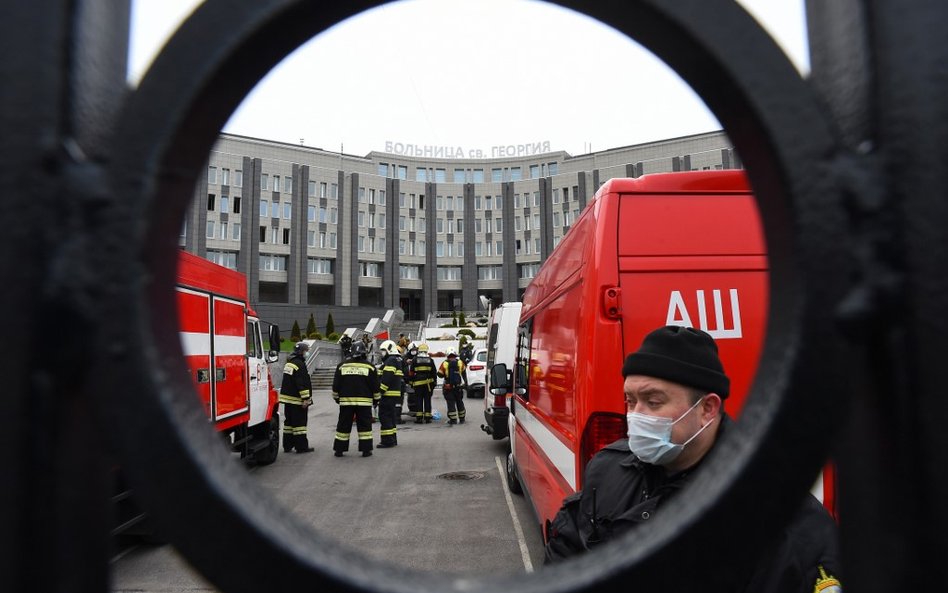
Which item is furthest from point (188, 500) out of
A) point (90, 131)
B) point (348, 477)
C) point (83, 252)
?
point (348, 477)

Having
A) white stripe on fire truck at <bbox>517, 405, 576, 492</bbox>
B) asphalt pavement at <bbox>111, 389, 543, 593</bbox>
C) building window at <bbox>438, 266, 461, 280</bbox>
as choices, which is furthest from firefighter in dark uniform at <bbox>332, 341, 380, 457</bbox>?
building window at <bbox>438, 266, 461, 280</bbox>

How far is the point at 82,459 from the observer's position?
0.54 metres

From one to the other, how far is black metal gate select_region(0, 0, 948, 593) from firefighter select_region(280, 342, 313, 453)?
10029 millimetres

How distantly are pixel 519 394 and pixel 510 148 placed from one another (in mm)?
→ 54884

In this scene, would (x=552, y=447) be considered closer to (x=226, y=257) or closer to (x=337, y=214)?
(x=226, y=257)

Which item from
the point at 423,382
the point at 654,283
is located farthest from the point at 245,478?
the point at 423,382

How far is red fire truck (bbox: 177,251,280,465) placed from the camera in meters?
7.00

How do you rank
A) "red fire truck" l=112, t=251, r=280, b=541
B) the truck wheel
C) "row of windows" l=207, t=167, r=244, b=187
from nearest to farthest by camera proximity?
"red fire truck" l=112, t=251, r=280, b=541 < the truck wheel < "row of windows" l=207, t=167, r=244, b=187

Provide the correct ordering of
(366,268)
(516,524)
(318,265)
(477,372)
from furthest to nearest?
1. (366,268)
2. (318,265)
3. (477,372)
4. (516,524)

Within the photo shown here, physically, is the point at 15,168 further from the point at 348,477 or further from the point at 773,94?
the point at 348,477

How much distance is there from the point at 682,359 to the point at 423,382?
514 inches

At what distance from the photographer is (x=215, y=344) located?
7.53 meters

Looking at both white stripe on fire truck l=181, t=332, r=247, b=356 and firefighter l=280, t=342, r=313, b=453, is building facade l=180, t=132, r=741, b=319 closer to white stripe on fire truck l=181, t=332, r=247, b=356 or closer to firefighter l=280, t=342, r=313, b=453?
firefighter l=280, t=342, r=313, b=453

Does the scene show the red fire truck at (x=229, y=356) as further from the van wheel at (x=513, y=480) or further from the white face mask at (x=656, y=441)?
the white face mask at (x=656, y=441)
